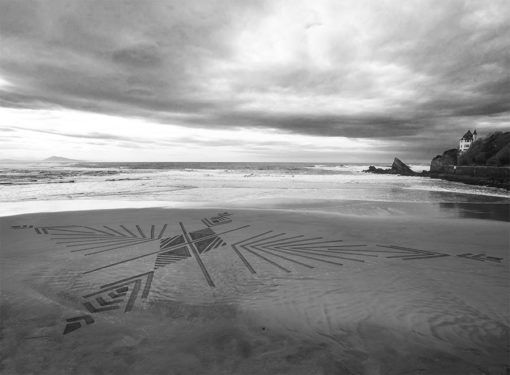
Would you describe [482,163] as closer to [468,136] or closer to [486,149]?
[486,149]

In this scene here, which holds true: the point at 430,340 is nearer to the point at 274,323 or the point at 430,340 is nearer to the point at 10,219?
the point at 274,323

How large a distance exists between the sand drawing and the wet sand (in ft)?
0.11

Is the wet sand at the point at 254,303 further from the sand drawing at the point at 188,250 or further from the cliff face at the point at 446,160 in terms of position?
the cliff face at the point at 446,160

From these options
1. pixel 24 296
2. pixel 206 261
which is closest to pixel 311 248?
pixel 206 261

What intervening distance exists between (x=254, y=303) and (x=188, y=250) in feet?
8.22

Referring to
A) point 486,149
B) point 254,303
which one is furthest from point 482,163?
point 254,303

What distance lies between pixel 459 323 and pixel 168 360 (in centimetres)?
306

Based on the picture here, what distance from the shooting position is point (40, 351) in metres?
2.37

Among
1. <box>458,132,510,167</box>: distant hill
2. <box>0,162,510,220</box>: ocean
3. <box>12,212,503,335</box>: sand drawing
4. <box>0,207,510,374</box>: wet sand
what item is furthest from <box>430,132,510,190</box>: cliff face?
<box>0,207,510,374</box>: wet sand

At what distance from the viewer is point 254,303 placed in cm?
326

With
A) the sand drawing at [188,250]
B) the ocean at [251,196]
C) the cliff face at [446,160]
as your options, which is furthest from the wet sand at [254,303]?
the cliff face at [446,160]

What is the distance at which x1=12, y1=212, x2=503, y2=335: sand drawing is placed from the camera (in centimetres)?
347

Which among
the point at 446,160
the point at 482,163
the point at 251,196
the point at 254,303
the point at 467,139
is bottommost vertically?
the point at 254,303

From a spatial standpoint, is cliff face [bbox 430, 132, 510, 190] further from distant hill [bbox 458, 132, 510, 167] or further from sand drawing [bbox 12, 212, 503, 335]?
sand drawing [bbox 12, 212, 503, 335]
